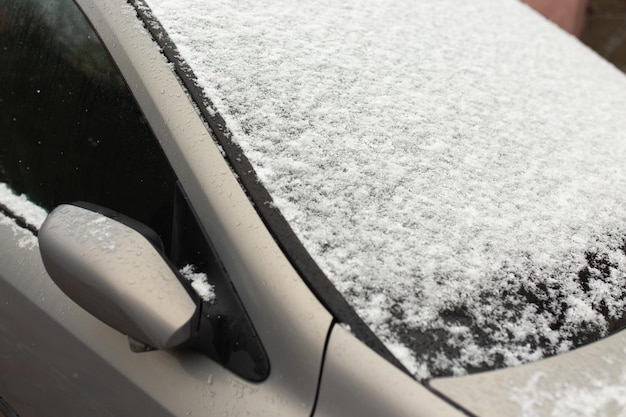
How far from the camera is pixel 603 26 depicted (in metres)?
6.20

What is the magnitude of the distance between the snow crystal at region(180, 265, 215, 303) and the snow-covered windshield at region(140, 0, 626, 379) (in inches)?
7.3

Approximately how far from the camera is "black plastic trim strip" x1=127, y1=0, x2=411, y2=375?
1.00 metres

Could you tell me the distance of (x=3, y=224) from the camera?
142cm

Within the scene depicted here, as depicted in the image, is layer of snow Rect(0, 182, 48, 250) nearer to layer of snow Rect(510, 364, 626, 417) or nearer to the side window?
the side window

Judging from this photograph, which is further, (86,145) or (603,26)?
(603,26)

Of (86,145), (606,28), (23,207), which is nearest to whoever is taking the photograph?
(86,145)

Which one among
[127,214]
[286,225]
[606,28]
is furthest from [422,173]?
[606,28]

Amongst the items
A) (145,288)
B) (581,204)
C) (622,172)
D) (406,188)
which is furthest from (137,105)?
(622,172)

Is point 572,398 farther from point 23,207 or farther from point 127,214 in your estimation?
point 23,207

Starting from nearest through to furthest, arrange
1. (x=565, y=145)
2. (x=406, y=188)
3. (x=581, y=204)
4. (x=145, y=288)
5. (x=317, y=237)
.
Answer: (x=145, y=288) < (x=317, y=237) < (x=406, y=188) < (x=581, y=204) < (x=565, y=145)

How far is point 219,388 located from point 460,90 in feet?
3.04

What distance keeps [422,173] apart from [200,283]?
A: 0.48 m

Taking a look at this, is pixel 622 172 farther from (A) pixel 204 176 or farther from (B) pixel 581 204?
(A) pixel 204 176

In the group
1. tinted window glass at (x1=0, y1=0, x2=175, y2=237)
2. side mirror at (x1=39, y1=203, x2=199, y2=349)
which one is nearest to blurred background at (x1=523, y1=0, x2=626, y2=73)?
tinted window glass at (x1=0, y1=0, x2=175, y2=237)
